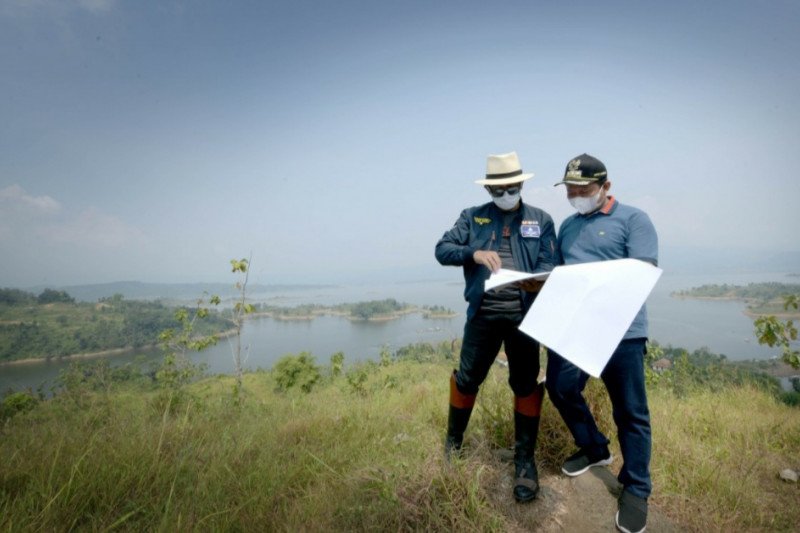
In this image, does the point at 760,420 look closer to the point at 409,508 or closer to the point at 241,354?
the point at 409,508

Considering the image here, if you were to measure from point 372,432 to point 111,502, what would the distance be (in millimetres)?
1605

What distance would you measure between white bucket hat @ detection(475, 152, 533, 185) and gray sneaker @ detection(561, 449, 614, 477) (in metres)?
1.85

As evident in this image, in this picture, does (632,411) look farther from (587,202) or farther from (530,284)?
(587,202)

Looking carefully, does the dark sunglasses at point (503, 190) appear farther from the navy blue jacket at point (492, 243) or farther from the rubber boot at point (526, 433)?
the rubber boot at point (526, 433)

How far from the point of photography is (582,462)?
2174 millimetres

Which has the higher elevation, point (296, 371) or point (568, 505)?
point (568, 505)

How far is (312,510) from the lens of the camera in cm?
172

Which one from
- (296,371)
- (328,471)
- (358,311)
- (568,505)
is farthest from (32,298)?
(568,505)

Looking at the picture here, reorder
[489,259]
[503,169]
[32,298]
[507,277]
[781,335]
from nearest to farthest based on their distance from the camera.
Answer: [507,277] → [489,259] → [503,169] → [781,335] → [32,298]

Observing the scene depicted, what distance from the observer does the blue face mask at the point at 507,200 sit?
2.09 metres

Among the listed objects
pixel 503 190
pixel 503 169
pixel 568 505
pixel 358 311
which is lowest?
pixel 358 311

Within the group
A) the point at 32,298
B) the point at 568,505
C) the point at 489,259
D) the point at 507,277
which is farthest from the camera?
the point at 32,298

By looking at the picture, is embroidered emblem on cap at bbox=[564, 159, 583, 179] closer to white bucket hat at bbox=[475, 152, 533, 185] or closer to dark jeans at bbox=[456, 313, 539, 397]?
white bucket hat at bbox=[475, 152, 533, 185]

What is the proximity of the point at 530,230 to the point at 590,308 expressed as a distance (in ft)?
2.48
